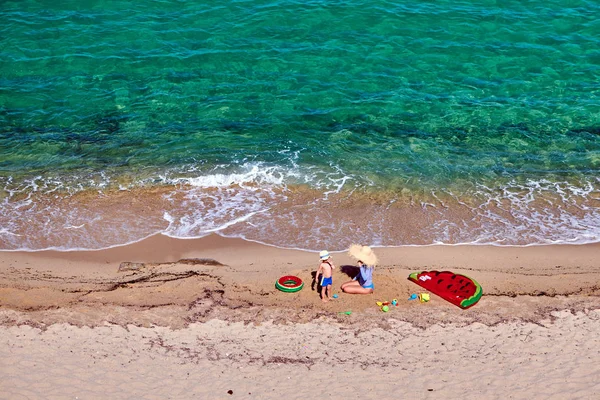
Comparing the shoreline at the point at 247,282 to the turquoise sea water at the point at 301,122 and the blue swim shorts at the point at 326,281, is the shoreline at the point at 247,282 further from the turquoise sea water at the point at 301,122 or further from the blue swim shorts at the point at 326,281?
the turquoise sea water at the point at 301,122

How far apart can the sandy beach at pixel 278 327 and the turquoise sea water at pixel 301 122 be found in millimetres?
954

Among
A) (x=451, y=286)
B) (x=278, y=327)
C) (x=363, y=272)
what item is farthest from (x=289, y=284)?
(x=451, y=286)

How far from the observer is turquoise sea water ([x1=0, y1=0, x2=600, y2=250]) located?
643 inches

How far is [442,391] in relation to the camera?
34.9 ft

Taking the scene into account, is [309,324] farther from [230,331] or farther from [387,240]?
[387,240]

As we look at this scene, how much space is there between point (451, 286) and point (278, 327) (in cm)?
378

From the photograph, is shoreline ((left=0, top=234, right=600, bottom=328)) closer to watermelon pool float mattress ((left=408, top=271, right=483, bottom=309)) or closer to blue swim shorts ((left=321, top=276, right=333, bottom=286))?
watermelon pool float mattress ((left=408, top=271, right=483, bottom=309))

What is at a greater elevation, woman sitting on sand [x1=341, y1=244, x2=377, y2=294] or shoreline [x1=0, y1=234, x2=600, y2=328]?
woman sitting on sand [x1=341, y1=244, x2=377, y2=294]

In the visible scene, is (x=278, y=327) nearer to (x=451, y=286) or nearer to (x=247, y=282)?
(x=247, y=282)

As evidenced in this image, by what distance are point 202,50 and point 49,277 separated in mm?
12550

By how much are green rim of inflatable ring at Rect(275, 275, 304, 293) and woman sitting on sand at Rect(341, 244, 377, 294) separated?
93 centimetres

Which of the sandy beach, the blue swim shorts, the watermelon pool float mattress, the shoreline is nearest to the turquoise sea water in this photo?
the shoreline

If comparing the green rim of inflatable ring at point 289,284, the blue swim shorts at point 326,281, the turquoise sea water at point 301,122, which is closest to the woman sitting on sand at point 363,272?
the blue swim shorts at point 326,281

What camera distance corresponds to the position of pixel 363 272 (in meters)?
13.2
